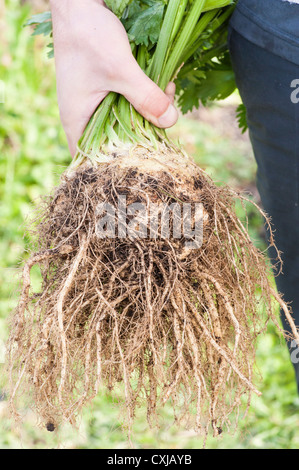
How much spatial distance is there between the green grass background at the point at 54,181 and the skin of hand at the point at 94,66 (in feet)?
1.64

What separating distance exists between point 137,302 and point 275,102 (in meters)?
0.68

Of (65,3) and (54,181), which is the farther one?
(54,181)

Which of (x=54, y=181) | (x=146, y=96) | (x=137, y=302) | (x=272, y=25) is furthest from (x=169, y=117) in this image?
(x=54, y=181)

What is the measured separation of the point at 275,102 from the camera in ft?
4.14

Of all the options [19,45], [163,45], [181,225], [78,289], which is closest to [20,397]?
[78,289]

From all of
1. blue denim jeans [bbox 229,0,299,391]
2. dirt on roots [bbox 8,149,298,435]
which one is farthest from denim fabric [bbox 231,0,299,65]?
dirt on roots [bbox 8,149,298,435]

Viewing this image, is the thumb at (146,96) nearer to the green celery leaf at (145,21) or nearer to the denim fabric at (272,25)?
the green celery leaf at (145,21)

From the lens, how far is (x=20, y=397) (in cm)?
125

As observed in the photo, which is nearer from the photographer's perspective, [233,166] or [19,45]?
[19,45]

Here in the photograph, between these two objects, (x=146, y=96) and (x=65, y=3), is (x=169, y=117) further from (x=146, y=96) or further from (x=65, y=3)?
(x=65, y=3)

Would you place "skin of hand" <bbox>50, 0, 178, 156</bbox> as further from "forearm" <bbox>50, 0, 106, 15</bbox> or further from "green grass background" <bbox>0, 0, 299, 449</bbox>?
"green grass background" <bbox>0, 0, 299, 449</bbox>

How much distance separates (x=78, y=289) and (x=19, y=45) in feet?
9.00

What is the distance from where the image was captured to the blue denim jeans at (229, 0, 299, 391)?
120 centimetres
